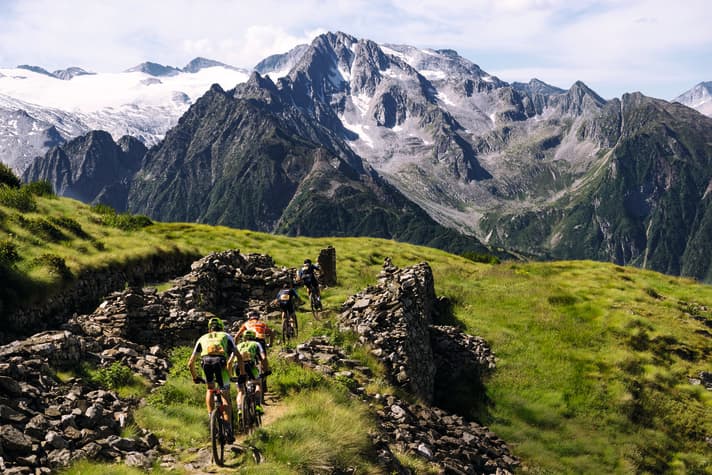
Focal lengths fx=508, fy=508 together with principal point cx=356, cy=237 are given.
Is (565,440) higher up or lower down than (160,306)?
lower down

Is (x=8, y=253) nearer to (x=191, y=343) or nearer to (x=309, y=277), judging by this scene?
(x=191, y=343)

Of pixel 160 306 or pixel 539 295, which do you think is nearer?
pixel 160 306

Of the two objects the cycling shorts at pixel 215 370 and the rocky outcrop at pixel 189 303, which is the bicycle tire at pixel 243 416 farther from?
the rocky outcrop at pixel 189 303

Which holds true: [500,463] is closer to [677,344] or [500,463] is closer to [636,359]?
[636,359]

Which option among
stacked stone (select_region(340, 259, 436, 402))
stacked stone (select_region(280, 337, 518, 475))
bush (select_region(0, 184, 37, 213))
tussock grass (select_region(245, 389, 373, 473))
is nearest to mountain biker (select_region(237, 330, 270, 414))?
tussock grass (select_region(245, 389, 373, 473))

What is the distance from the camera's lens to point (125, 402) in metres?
16.9

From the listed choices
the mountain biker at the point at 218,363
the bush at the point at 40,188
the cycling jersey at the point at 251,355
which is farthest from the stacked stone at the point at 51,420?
the bush at the point at 40,188

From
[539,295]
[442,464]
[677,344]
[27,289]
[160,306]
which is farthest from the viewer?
[539,295]

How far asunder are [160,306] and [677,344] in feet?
116

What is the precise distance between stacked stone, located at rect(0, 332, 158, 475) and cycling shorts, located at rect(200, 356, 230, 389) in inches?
91.6

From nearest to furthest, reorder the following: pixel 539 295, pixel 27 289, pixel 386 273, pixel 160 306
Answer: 1. pixel 27 289
2. pixel 160 306
3. pixel 386 273
4. pixel 539 295

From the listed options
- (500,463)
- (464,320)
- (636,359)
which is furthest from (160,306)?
(636,359)

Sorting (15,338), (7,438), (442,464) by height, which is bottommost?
(442,464)

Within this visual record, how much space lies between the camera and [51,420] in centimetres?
1380
